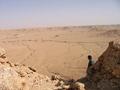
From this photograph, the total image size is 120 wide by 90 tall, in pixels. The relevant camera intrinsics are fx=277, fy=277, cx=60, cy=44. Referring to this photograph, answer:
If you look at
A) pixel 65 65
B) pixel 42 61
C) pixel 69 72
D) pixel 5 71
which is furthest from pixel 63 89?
pixel 42 61

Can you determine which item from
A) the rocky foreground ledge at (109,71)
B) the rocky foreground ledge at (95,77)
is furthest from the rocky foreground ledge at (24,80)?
the rocky foreground ledge at (109,71)

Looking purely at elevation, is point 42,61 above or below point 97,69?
below

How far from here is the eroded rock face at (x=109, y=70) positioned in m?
10.0

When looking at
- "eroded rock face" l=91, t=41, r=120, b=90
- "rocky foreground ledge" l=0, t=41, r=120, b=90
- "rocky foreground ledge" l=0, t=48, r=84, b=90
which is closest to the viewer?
Result: "rocky foreground ledge" l=0, t=48, r=84, b=90

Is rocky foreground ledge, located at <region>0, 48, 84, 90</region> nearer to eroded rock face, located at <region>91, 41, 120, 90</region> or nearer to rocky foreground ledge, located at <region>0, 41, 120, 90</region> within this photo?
rocky foreground ledge, located at <region>0, 41, 120, 90</region>

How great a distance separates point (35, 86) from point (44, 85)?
525 mm

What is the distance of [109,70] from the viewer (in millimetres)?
10391

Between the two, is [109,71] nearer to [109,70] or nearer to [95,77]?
[109,70]

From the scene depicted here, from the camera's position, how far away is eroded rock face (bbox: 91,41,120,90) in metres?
10.0

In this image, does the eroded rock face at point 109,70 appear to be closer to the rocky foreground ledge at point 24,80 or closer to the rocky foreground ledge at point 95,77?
the rocky foreground ledge at point 95,77

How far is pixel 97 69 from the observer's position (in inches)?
436

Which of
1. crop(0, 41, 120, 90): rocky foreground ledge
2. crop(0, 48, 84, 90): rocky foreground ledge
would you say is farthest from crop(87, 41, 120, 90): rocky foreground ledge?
crop(0, 48, 84, 90): rocky foreground ledge

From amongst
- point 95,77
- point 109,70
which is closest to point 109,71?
point 109,70

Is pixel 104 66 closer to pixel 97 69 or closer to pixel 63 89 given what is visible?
pixel 97 69
